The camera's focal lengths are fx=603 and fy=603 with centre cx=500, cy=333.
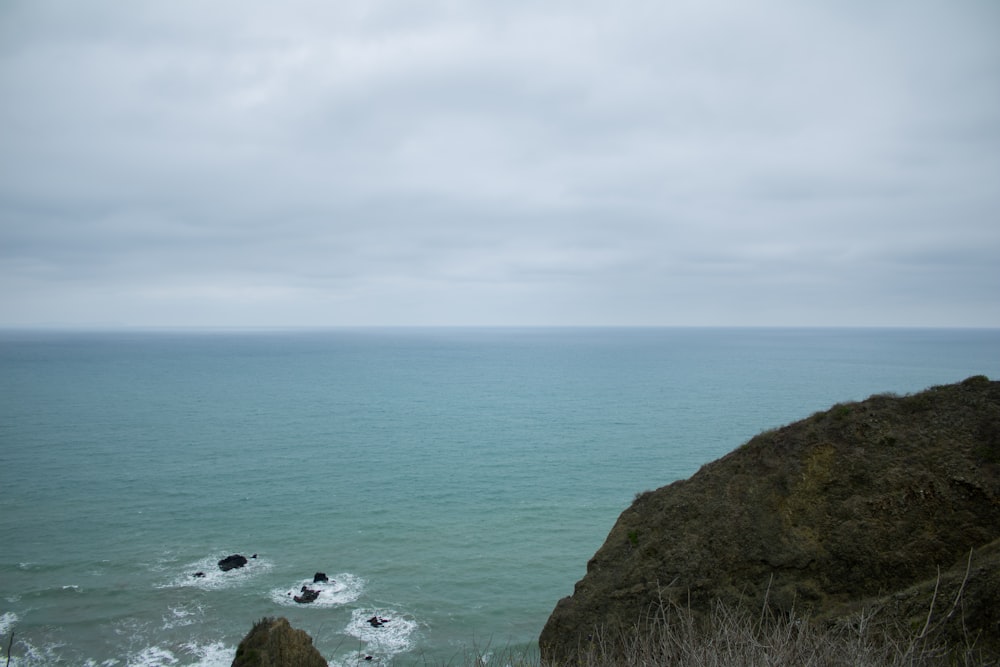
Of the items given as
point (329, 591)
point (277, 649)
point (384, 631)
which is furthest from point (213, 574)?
point (277, 649)

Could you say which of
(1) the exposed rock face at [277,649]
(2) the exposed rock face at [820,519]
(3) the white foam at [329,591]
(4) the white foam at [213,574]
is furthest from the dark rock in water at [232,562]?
(2) the exposed rock face at [820,519]

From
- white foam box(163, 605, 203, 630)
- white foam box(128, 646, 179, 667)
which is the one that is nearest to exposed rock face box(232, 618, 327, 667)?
white foam box(128, 646, 179, 667)

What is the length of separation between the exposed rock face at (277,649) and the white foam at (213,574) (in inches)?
600

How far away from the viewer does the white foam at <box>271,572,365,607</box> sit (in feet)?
93.6

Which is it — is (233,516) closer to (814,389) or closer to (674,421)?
(674,421)

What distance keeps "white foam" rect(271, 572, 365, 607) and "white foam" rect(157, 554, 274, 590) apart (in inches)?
108

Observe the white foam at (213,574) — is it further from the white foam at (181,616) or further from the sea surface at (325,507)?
the white foam at (181,616)

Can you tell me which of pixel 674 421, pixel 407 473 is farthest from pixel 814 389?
pixel 407 473

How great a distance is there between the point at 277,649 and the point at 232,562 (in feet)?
60.9

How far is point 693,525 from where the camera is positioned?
64.0 feet

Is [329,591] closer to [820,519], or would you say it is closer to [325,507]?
[325,507]

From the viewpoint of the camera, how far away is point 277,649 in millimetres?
16594

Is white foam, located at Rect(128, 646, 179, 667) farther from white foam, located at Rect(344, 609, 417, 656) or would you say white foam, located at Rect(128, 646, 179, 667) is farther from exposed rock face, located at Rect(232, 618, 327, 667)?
exposed rock face, located at Rect(232, 618, 327, 667)

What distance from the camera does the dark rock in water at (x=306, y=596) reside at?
28484 mm
